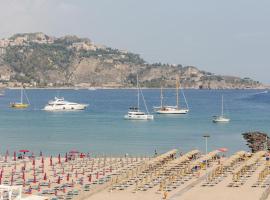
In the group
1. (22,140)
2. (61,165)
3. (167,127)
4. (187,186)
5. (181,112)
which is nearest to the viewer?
(187,186)

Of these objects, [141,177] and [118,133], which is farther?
[118,133]

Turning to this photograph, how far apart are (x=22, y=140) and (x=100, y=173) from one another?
44.9 meters

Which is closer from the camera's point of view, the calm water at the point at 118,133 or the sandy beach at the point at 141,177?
the sandy beach at the point at 141,177

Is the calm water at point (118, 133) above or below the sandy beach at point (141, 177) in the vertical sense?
below

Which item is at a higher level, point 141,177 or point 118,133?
point 141,177

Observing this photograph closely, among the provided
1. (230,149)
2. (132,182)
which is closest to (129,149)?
(230,149)

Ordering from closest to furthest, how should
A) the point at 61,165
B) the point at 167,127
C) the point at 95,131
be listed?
the point at 61,165 → the point at 95,131 → the point at 167,127

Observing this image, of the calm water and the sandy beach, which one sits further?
the calm water

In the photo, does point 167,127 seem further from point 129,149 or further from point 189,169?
point 189,169

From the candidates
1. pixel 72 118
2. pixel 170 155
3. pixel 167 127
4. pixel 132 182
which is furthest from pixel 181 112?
pixel 132 182

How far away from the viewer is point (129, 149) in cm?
9175

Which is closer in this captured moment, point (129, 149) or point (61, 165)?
point (61, 165)

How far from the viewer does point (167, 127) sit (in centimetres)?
13425

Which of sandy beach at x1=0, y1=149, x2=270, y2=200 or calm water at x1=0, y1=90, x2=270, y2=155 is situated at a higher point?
sandy beach at x1=0, y1=149, x2=270, y2=200
